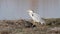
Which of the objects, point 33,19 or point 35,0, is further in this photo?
point 35,0

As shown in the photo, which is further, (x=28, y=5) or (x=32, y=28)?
(x=28, y=5)

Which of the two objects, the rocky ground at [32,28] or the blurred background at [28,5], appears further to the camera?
the blurred background at [28,5]

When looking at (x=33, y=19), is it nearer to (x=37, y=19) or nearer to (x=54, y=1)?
(x=37, y=19)

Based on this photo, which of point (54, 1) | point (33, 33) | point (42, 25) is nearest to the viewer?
point (33, 33)

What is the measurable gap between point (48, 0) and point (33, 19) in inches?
90.7

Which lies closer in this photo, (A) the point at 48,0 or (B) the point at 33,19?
(B) the point at 33,19

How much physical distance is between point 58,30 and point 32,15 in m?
0.46

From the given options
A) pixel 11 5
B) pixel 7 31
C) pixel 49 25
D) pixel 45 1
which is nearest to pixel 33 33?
pixel 7 31

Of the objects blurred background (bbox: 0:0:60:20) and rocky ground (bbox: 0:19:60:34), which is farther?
blurred background (bbox: 0:0:60:20)

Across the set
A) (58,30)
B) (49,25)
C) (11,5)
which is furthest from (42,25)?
(11,5)

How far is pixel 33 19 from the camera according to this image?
1886 millimetres

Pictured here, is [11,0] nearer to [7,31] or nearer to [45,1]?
[45,1]

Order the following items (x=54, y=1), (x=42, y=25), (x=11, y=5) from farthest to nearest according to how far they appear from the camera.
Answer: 1. (x=54, y=1)
2. (x=11, y=5)
3. (x=42, y=25)

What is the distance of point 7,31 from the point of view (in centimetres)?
156
